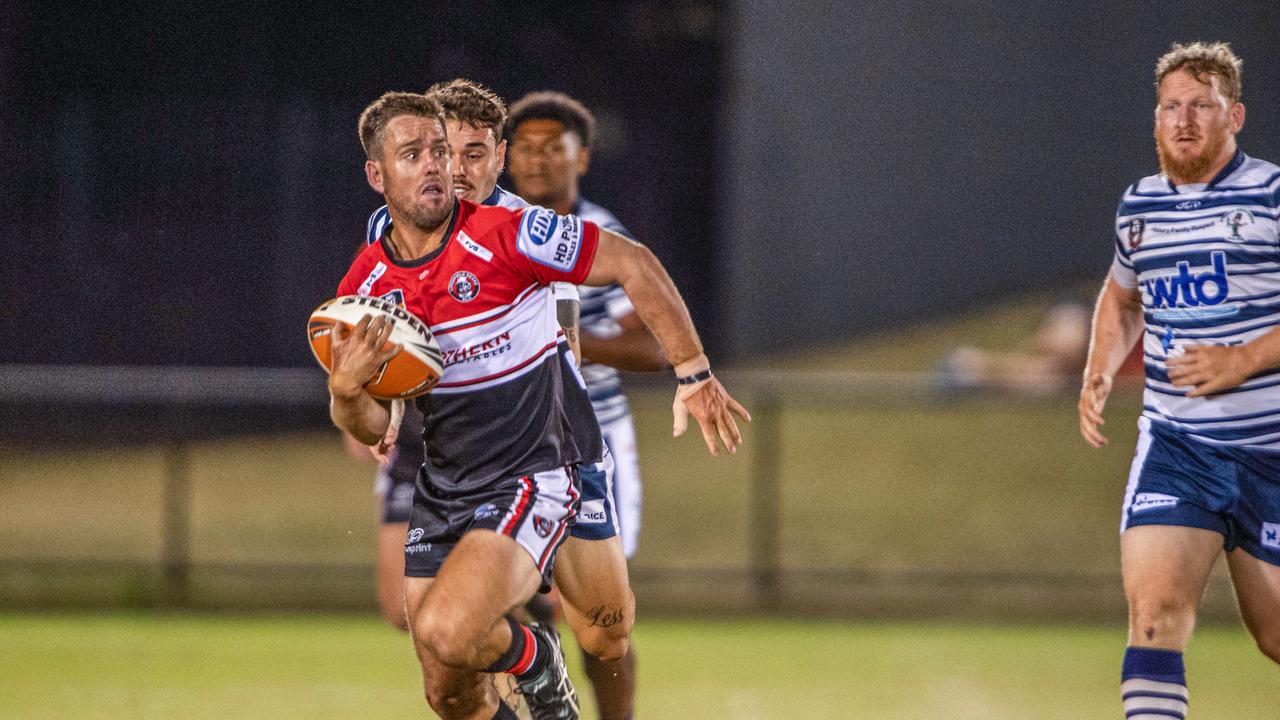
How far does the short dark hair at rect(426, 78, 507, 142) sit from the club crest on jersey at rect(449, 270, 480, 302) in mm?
917

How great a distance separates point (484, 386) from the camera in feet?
15.5

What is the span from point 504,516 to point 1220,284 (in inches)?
92.4

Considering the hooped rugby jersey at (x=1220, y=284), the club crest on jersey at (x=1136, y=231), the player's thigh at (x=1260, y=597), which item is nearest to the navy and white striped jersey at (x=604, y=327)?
the club crest on jersey at (x=1136, y=231)

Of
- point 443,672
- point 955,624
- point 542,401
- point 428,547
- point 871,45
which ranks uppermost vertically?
point 871,45

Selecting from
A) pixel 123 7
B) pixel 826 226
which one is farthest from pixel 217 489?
pixel 826 226

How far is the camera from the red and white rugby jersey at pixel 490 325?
4637 millimetres

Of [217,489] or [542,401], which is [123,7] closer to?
[217,489]

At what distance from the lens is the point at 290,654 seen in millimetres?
8695

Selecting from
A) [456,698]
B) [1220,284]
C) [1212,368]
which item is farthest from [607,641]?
[1220,284]

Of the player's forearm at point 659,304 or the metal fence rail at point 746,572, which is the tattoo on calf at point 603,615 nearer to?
the player's forearm at point 659,304

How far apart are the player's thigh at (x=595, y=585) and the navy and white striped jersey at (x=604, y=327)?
91 cm

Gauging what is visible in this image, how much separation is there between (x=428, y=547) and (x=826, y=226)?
38.0ft

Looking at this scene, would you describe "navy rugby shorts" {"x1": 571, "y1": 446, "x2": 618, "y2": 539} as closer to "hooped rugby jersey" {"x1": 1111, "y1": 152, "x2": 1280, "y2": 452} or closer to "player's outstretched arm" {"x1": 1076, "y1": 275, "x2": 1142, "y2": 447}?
"player's outstretched arm" {"x1": 1076, "y1": 275, "x2": 1142, "y2": 447}

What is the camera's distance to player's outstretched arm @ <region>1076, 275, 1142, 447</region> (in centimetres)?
516
